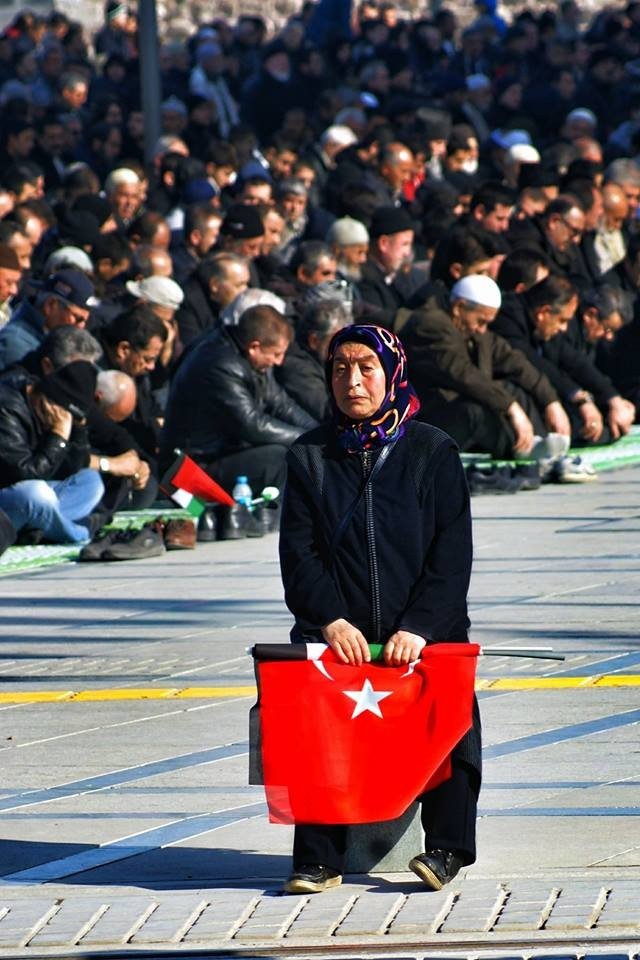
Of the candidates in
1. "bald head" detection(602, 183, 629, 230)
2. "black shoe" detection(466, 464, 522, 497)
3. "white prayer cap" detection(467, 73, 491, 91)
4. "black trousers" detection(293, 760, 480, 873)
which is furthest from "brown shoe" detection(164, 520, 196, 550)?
"white prayer cap" detection(467, 73, 491, 91)

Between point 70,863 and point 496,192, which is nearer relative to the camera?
point 70,863

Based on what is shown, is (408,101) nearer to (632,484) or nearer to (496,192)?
(496,192)

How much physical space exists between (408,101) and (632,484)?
10521mm

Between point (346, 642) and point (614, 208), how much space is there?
13973 mm

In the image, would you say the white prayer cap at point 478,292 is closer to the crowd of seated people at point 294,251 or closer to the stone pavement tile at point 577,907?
the crowd of seated people at point 294,251

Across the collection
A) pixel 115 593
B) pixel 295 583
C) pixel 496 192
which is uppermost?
pixel 496 192

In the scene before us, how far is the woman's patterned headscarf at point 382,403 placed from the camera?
5738 millimetres

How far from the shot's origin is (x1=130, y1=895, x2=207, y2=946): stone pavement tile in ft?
17.6

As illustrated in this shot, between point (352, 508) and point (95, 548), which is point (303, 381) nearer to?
point (95, 548)

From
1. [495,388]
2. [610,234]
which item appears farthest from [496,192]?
[495,388]

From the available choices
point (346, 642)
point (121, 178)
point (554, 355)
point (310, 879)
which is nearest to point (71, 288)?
point (554, 355)

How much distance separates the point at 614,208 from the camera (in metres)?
19.2

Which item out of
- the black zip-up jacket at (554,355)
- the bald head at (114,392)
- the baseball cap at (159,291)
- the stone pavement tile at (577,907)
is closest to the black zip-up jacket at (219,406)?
the bald head at (114,392)

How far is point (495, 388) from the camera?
48.6 ft
